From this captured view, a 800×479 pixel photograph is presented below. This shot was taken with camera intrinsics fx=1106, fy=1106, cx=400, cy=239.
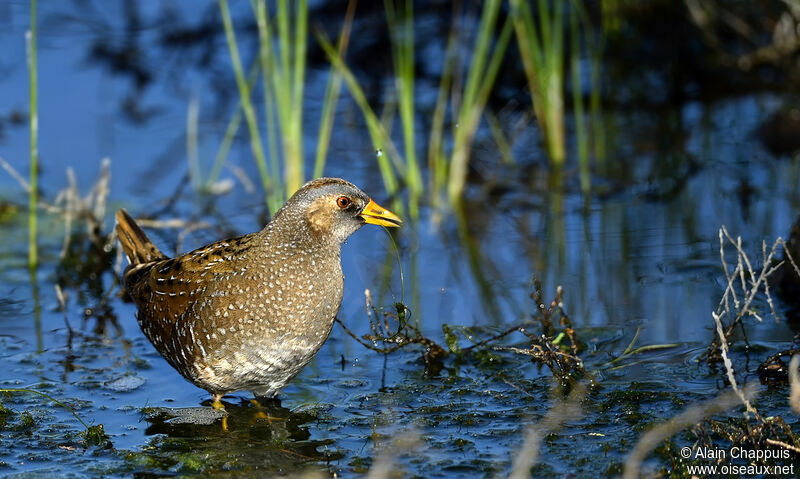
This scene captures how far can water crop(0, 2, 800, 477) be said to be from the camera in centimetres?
503

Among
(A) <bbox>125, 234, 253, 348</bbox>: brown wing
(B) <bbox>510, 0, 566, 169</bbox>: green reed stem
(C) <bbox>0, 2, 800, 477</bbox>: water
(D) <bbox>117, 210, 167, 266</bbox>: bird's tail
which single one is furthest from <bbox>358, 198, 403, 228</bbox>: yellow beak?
(B) <bbox>510, 0, 566, 169</bbox>: green reed stem

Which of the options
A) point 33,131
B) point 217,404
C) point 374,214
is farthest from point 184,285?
point 33,131

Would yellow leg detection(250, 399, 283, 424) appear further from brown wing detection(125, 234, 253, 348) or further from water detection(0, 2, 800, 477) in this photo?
brown wing detection(125, 234, 253, 348)

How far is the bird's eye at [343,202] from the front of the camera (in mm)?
5301

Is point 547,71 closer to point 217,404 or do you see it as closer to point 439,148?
point 439,148

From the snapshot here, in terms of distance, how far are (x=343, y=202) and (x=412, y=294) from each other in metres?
1.80

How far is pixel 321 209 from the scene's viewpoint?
531 centimetres

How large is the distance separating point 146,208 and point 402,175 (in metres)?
1.94

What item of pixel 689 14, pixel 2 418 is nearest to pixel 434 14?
pixel 689 14

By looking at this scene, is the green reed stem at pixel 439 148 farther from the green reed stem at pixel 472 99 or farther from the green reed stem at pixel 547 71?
the green reed stem at pixel 547 71

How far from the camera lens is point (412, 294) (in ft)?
23.0

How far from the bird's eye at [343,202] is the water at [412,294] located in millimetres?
1002

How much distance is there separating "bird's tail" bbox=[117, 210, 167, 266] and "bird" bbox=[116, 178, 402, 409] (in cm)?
67

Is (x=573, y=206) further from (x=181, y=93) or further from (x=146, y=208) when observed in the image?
(x=181, y=93)
